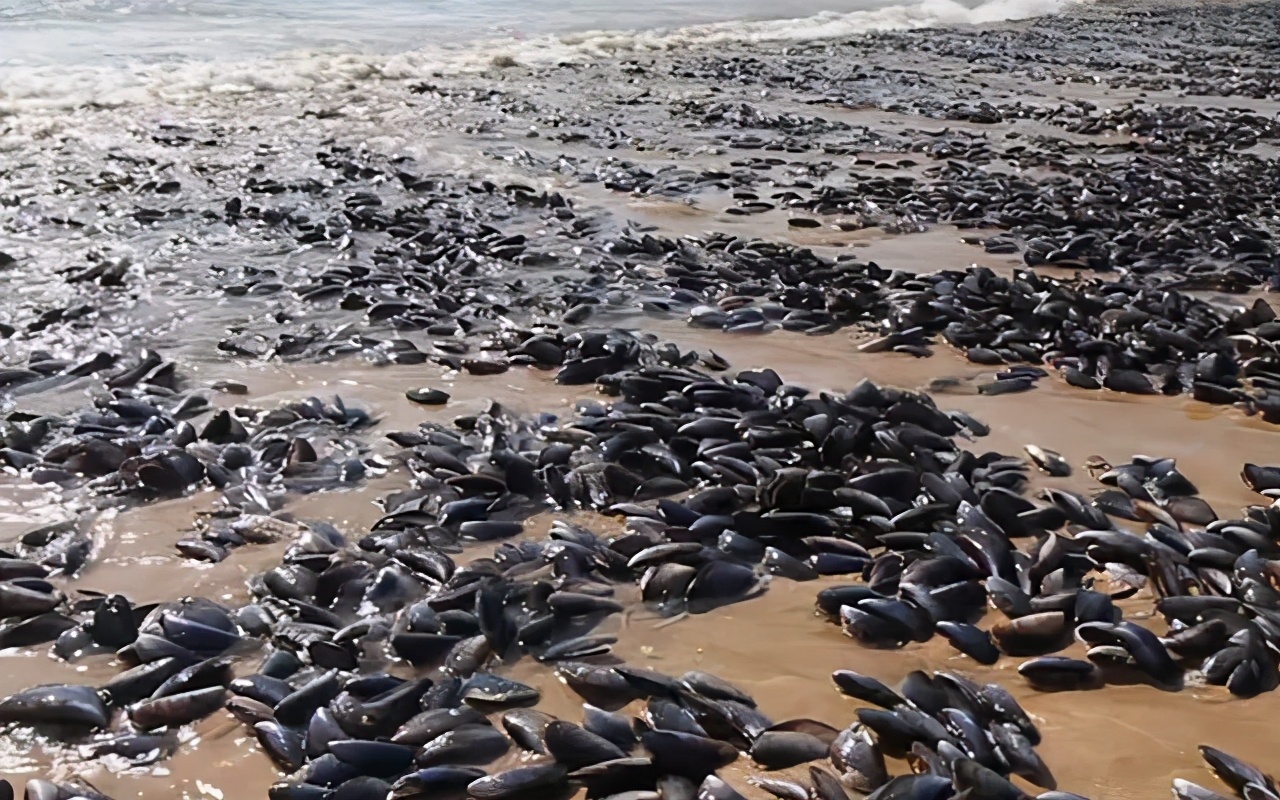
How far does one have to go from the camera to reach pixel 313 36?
784 inches

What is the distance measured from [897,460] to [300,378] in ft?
9.94

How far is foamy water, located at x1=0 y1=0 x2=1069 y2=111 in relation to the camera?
47.5 ft

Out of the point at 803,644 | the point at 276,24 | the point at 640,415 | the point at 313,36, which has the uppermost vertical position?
the point at 276,24

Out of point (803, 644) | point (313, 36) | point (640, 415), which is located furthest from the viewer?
point (313, 36)

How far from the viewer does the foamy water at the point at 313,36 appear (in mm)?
14477

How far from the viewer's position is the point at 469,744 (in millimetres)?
2676

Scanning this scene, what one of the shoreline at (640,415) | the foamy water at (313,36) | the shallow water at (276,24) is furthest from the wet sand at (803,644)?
the shallow water at (276,24)

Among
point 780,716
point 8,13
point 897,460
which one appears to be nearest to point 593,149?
point 897,460

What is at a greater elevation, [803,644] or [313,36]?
[313,36]

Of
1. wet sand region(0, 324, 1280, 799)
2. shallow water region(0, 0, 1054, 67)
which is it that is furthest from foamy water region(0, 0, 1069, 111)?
wet sand region(0, 324, 1280, 799)

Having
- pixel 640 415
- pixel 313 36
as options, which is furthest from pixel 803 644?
pixel 313 36

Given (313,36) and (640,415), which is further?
(313,36)

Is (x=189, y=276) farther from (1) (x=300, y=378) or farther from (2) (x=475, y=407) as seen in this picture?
(2) (x=475, y=407)

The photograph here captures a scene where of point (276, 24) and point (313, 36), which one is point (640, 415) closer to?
point (313, 36)
